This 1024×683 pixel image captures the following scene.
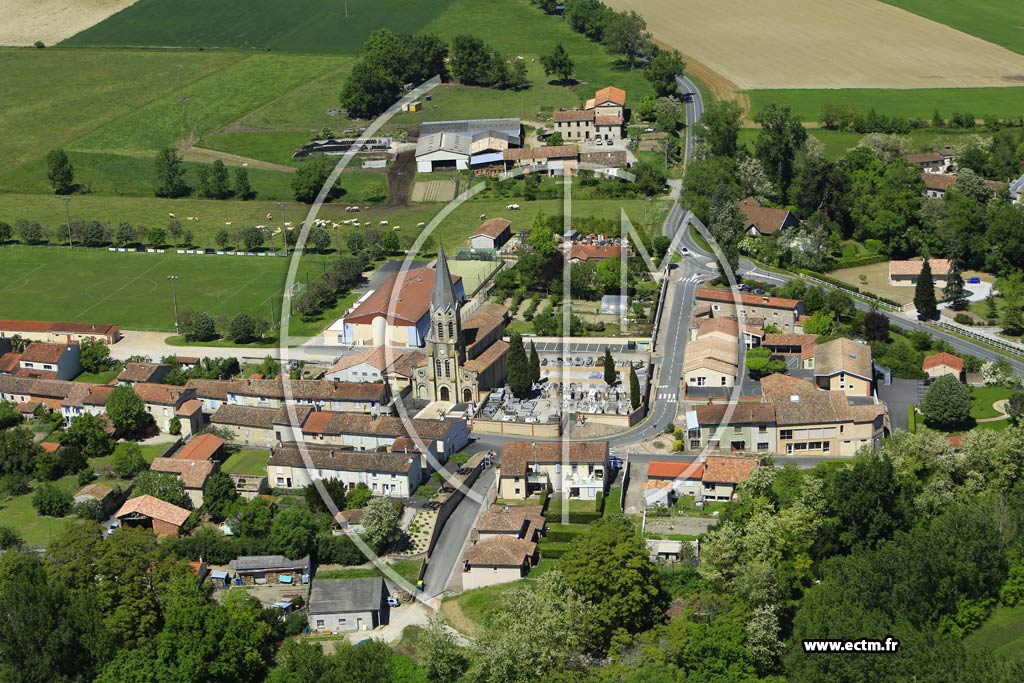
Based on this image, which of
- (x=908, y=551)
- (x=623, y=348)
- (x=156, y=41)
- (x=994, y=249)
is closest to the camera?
(x=908, y=551)

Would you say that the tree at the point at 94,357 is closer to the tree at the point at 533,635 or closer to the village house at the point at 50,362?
the village house at the point at 50,362

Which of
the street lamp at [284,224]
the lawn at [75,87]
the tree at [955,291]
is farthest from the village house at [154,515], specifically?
the lawn at [75,87]

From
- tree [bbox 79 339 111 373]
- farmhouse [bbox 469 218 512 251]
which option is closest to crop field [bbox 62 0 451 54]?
farmhouse [bbox 469 218 512 251]

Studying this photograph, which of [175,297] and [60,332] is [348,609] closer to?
[60,332]

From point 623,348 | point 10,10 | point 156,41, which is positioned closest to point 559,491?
point 623,348

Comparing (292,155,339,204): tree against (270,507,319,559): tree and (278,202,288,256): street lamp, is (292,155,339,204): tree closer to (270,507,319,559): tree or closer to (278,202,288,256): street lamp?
(278,202,288,256): street lamp

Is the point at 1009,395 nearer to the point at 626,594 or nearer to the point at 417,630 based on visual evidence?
the point at 626,594

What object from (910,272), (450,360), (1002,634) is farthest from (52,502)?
(910,272)
